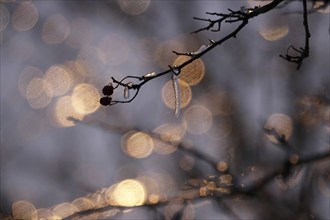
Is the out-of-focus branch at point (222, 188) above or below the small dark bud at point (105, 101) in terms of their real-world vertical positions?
below

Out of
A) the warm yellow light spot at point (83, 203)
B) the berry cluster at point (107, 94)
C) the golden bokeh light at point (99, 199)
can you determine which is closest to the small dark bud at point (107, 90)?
the berry cluster at point (107, 94)

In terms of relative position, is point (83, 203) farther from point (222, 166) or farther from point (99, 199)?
point (222, 166)

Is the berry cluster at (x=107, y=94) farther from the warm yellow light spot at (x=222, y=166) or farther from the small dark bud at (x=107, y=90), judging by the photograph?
the warm yellow light spot at (x=222, y=166)

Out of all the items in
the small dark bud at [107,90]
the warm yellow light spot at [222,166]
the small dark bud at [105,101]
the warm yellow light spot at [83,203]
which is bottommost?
the warm yellow light spot at [222,166]

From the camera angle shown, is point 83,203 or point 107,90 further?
point 83,203

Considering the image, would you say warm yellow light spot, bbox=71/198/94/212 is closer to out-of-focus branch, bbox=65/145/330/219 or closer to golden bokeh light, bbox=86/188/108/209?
golden bokeh light, bbox=86/188/108/209

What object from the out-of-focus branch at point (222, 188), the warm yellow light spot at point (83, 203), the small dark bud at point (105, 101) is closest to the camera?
the small dark bud at point (105, 101)

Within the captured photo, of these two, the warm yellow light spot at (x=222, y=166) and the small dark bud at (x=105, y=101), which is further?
the warm yellow light spot at (x=222, y=166)

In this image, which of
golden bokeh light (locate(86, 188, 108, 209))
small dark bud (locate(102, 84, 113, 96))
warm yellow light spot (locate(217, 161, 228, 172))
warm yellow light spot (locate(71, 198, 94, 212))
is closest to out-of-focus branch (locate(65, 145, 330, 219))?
warm yellow light spot (locate(217, 161, 228, 172))

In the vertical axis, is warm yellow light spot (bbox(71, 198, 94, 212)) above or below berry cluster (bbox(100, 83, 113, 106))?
below

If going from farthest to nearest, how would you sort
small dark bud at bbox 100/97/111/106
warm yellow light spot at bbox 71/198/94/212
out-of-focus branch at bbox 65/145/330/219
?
warm yellow light spot at bbox 71/198/94/212 → out-of-focus branch at bbox 65/145/330/219 → small dark bud at bbox 100/97/111/106

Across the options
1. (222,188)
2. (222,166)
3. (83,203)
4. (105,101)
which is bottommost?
(222,188)

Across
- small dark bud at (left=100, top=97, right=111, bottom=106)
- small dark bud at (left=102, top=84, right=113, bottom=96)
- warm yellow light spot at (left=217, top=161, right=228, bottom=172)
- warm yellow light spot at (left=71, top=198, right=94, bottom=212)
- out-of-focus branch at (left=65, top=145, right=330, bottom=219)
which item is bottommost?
out-of-focus branch at (left=65, top=145, right=330, bottom=219)

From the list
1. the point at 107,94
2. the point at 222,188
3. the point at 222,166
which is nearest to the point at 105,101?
the point at 107,94
